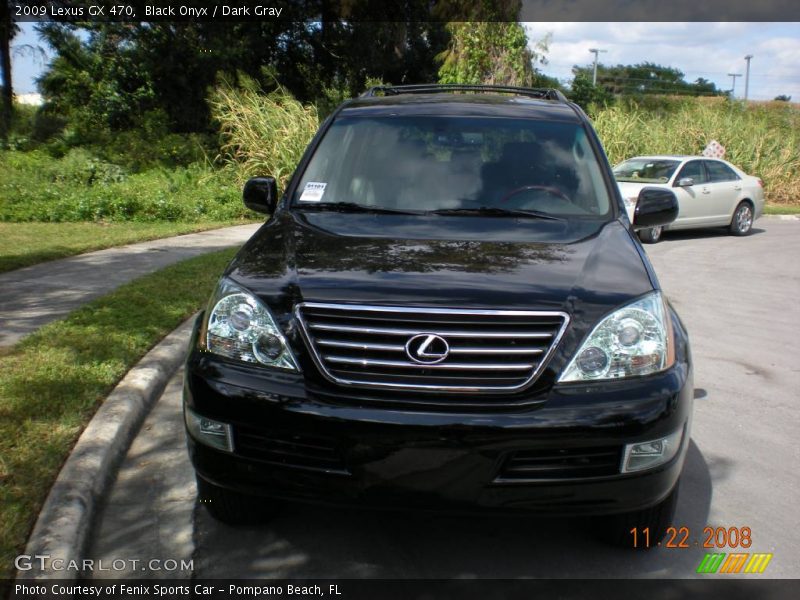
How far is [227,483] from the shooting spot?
3.14m

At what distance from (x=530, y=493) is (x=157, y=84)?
65.8 ft

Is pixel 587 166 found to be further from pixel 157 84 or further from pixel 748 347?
pixel 157 84

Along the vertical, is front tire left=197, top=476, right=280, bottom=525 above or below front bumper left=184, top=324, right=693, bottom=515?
below

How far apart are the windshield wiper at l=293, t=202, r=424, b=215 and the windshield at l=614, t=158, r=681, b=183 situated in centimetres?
1193

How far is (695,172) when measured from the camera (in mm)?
15820

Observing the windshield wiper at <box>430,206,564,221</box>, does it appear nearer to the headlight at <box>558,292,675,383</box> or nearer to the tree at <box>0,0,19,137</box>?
the headlight at <box>558,292,675,383</box>

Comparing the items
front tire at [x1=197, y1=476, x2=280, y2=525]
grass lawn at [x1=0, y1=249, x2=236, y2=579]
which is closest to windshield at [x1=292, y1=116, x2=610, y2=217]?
front tire at [x1=197, y1=476, x2=280, y2=525]

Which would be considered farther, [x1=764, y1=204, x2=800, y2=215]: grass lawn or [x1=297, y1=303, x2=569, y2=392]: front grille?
[x1=764, y1=204, x2=800, y2=215]: grass lawn

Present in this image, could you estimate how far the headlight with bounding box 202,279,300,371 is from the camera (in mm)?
3076

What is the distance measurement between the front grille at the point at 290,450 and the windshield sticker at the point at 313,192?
5.45 ft

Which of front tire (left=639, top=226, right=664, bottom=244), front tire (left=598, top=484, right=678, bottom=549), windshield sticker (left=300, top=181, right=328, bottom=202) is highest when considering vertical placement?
windshield sticker (left=300, top=181, right=328, bottom=202)

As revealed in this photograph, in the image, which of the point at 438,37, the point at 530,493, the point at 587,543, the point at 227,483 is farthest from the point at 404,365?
the point at 438,37

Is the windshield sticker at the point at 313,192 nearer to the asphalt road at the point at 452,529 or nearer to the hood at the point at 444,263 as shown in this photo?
the hood at the point at 444,263

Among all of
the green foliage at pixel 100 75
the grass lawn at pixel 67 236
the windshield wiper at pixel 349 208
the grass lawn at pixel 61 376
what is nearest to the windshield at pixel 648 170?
the grass lawn at pixel 67 236
